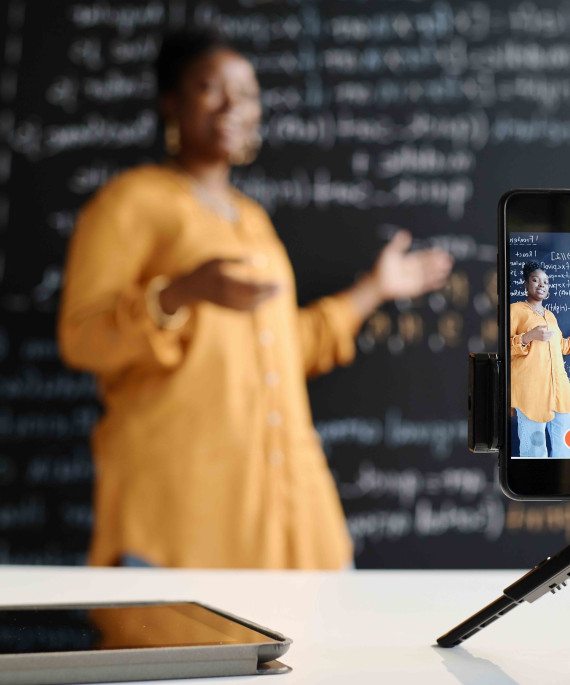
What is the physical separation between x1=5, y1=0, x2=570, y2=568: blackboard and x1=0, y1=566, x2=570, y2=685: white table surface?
101 centimetres

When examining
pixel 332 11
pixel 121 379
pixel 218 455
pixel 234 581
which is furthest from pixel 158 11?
pixel 234 581

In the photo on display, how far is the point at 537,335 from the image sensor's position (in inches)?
18.0

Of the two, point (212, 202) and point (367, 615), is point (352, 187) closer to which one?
point (212, 202)

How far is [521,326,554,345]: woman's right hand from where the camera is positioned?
46 centimetres

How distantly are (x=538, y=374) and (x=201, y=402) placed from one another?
1.39 metres

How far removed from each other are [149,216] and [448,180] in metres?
0.72

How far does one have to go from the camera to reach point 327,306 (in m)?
1.87

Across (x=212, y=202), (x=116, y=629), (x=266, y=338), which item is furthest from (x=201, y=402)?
(x=116, y=629)

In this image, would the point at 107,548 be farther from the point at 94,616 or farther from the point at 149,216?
the point at 94,616

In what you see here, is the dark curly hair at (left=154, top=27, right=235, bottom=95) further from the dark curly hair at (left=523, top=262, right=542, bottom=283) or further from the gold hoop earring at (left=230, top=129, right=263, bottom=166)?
the dark curly hair at (left=523, top=262, right=542, bottom=283)

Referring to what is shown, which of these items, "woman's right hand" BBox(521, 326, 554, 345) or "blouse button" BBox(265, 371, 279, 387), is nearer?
"woman's right hand" BBox(521, 326, 554, 345)

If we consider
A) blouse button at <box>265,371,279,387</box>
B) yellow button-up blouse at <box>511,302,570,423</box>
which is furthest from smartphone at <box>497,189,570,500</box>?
blouse button at <box>265,371,279,387</box>

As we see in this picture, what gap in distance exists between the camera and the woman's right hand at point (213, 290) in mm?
1806

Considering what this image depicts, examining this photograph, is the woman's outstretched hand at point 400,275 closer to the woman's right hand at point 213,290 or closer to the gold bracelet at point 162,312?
the woman's right hand at point 213,290
